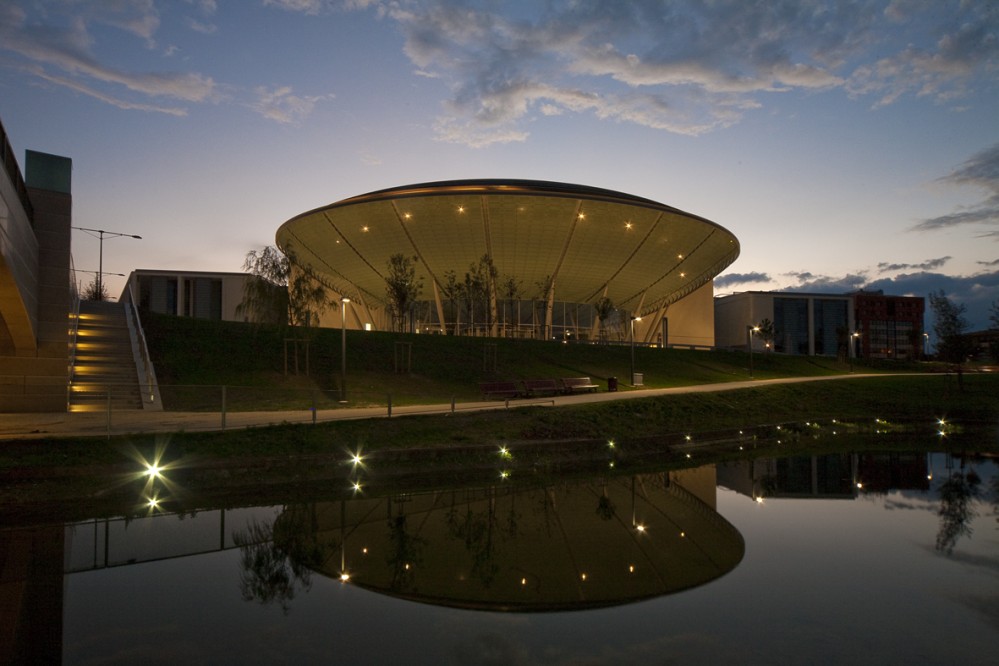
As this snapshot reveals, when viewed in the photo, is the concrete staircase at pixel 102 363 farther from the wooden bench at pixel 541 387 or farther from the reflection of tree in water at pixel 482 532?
the wooden bench at pixel 541 387

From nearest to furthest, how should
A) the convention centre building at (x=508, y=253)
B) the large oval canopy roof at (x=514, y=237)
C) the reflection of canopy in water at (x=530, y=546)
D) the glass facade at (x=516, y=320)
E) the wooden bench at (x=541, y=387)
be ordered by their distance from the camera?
1. the reflection of canopy in water at (x=530, y=546)
2. the wooden bench at (x=541, y=387)
3. the large oval canopy roof at (x=514, y=237)
4. the convention centre building at (x=508, y=253)
5. the glass facade at (x=516, y=320)

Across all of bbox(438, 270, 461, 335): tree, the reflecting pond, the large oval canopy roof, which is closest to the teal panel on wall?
the reflecting pond

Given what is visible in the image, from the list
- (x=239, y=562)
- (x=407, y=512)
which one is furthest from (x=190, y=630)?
(x=407, y=512)

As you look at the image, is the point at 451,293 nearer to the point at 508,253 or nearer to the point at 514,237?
the point at 508,253

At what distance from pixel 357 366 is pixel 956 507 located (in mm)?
22657

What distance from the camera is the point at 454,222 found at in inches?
2066

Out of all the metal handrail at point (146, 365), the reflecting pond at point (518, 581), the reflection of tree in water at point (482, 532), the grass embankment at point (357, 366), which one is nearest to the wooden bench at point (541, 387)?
the grass embankment at point (357, 366)

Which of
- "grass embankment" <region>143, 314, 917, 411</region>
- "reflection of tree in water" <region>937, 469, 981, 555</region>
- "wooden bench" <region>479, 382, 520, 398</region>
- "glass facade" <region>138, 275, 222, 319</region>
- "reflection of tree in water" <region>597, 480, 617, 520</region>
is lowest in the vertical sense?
"reflection of tree in water" <region>937, 469, 981, 555</region>

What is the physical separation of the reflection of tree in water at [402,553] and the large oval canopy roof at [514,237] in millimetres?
42945

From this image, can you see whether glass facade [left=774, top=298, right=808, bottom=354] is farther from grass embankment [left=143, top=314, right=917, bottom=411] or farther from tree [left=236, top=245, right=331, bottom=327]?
tree [left=236, top=245, right=331, bottom=327]

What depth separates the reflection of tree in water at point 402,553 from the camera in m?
7.41

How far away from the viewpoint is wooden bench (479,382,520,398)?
24250 mm

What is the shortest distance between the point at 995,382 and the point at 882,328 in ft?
284

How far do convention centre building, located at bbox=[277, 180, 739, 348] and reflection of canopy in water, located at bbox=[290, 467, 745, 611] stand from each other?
34.1 meters
